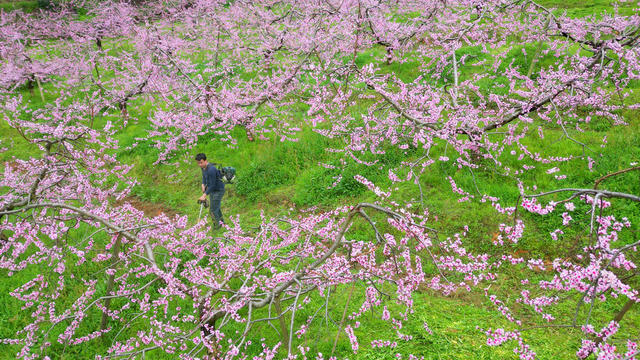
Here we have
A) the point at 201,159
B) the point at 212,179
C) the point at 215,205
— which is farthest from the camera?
the point at 215,205

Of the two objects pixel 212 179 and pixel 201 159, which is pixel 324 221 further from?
pixel 201 159

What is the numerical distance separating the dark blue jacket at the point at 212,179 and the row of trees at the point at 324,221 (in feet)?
3.37

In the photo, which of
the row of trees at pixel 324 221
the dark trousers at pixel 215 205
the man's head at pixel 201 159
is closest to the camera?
the row of trees at pixel 324 221

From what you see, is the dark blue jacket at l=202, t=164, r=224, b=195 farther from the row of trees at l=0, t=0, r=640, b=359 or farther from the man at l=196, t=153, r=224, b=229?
the row of trees at l=0, t=0, r=640, b=359

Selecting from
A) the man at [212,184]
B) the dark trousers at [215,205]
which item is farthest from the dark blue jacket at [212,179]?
the dark trousers at [215,205]

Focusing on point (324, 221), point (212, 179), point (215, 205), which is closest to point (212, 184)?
point (212, 179)

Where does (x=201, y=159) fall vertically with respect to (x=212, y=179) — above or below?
above

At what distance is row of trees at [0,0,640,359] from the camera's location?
12.0 ft

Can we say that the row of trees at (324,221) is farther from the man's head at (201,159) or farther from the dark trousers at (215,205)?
the man's head at (201,159)

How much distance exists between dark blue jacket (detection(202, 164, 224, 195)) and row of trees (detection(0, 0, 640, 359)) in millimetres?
1028

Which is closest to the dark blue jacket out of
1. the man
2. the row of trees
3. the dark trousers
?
the man

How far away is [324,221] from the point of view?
6.72 meters

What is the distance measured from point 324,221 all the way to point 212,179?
2.43 m

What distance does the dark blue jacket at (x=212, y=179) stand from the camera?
6.82m
